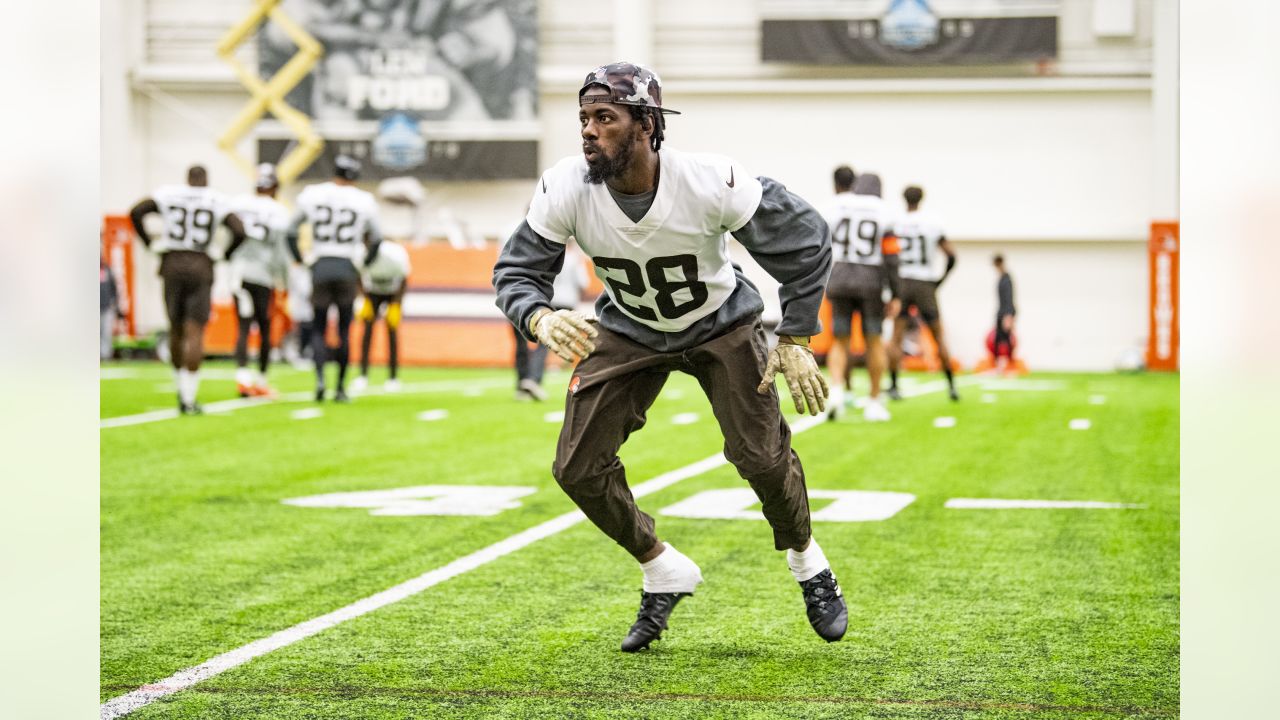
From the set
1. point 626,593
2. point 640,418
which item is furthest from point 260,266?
point 640,418

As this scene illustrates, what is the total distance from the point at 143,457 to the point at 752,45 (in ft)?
64.6

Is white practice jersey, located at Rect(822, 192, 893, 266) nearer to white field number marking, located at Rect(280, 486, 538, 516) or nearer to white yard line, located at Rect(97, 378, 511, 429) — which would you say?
white field number marking, located at Rect(280, 486, 538, 516)

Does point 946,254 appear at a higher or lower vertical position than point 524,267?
higher

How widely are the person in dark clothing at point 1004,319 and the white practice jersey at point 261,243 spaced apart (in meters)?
12.6

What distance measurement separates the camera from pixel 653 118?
424 centimetres

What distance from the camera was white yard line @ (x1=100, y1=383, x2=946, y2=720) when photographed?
3.95 meters

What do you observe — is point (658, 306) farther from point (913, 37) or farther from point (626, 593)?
point (913, 37)

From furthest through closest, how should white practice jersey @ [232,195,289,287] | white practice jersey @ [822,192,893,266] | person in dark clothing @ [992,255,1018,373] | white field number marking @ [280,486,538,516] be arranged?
person in dark clothing @ [992,255,1018,373]
white practice jersey @ [232,195,289,287]
white practice jersey @ [822,192,893,266]
white field number marking @ [280,486,538,516]

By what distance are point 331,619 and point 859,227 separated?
28.0 feet

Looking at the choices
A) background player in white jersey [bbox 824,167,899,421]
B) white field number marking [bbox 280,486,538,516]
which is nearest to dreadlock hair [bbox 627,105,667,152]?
white field number marking [bbox 280,486,538,516]

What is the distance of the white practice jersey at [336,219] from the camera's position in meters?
14.2

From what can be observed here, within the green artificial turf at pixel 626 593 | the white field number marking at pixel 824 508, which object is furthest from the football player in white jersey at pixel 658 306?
the white field number marking at pixel 824 508

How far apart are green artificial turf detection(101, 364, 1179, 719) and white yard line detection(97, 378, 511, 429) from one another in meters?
1.80
